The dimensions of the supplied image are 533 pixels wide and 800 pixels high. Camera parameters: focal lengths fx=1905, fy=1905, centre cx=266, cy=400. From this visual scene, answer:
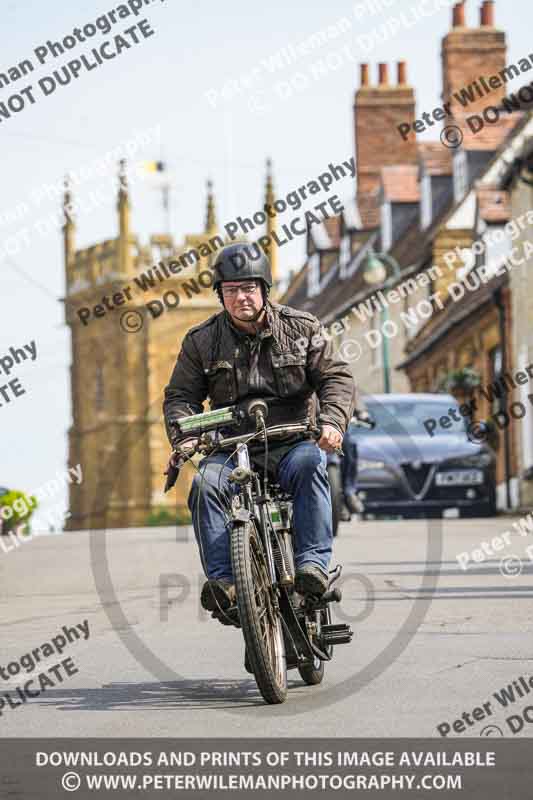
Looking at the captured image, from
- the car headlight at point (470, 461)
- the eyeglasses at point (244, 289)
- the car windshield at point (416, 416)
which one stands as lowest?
the eyeglasses at point (244, 289)

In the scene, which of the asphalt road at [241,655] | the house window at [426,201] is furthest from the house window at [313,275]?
the asphalt road at [241,655]

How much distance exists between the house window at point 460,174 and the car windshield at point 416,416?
19.3m

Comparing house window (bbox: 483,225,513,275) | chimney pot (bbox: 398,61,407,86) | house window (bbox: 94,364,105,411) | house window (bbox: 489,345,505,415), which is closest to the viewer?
house window (bbox: 489,345,505,415)

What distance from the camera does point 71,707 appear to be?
24.6 feet

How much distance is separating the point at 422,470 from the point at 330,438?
19.8m

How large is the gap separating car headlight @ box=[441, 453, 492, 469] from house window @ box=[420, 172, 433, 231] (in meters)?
25.2

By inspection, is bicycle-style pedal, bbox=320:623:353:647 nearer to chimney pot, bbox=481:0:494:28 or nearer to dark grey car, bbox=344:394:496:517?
dark grey car, bbox=344:394:496:517

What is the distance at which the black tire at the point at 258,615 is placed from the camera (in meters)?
6.86

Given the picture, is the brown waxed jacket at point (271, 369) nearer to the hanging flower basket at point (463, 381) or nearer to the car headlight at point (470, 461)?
the car headlight at point (470, 461)

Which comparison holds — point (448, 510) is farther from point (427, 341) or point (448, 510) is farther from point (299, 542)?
point (299, 542)

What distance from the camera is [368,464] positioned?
2638 centimetres

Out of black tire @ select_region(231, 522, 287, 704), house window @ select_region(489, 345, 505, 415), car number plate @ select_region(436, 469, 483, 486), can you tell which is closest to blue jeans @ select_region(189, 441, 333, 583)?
black tire @ select_region(231, 522, 287, 704)
